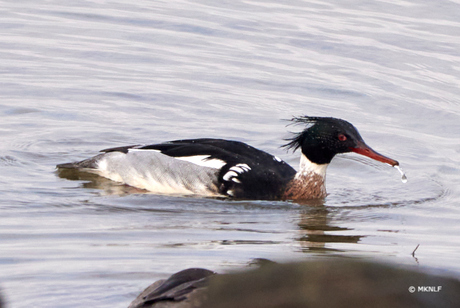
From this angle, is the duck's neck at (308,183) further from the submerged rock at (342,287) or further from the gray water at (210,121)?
the submerged rock at (342,287)

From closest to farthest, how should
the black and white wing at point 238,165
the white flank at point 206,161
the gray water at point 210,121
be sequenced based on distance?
the gray water at point 210,121
the black and white wing at point 238,165
the white flank at point 206,161

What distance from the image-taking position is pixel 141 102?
12.3 m

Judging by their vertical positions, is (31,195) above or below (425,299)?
below

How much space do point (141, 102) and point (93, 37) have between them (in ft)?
12.0

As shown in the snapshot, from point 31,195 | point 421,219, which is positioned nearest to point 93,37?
point 31,195

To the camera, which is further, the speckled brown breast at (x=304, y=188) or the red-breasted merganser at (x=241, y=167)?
the speckled brown breast at (x=304, y=188)

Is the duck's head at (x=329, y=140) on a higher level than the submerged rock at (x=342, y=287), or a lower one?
lower

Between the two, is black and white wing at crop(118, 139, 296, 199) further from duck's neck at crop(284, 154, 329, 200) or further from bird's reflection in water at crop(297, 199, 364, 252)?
bird's reflection in water at crop(297, 199, 364, 252)

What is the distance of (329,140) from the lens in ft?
29.6

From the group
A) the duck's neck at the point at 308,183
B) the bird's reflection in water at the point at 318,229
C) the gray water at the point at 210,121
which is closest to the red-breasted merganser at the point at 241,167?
the duck's neck at the point at 308,183

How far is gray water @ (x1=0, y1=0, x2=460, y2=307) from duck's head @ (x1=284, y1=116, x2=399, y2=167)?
1.82ft

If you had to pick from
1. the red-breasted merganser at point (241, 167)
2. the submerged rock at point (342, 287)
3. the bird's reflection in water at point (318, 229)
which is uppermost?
the submerged rock at point (342, 287)

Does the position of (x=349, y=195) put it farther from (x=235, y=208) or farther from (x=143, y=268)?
(x=143, y=268)

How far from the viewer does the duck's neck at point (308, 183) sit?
9047 mm
